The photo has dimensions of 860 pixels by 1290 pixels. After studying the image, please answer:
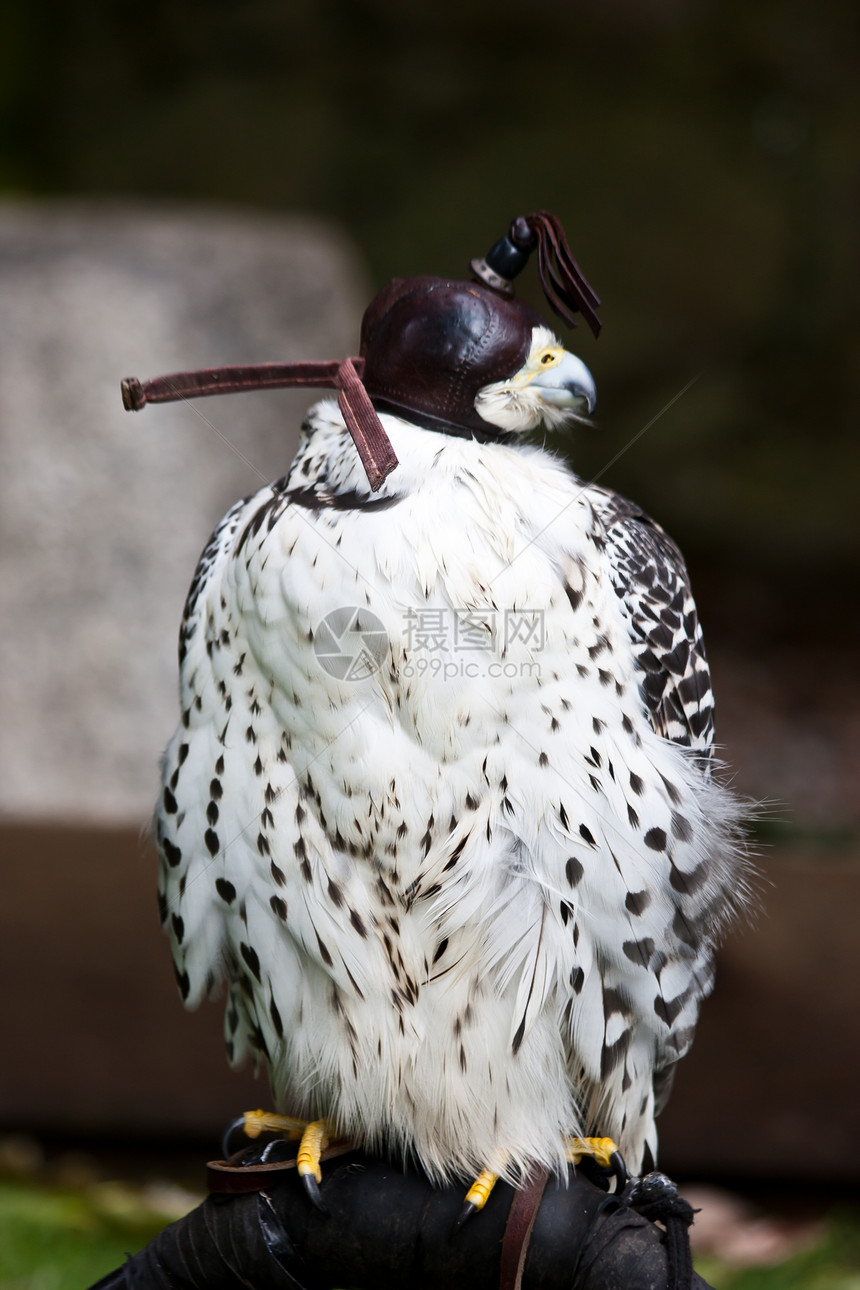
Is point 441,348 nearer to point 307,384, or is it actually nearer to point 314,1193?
point 307,384

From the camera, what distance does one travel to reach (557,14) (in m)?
5.70

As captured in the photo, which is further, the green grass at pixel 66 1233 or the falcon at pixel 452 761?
the green grass at pixel 66 1233

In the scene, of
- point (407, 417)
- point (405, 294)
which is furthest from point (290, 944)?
point (405, 294)

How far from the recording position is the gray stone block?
12.0ft

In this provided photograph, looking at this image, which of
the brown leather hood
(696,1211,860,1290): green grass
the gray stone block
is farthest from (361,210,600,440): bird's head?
the gray stone block

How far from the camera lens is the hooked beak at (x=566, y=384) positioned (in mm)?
1327

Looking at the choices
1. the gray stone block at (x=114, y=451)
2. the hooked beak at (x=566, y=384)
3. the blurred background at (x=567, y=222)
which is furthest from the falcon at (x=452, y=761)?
the blurred background at (x=567, y=222)

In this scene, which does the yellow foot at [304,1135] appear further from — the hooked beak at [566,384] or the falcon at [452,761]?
the hooked beak at [566,384]

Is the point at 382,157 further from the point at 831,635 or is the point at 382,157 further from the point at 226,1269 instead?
the point at 226,1269

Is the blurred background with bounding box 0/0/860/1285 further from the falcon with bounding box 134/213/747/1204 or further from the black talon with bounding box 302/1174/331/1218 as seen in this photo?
the black talon with bounding box 302/1174/331/1218

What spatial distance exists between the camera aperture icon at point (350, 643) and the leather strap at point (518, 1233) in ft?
2.06

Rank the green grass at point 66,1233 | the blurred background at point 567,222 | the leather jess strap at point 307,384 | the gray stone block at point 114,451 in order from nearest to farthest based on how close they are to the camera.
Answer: the leather jess strap at point 307,384 → the green grass at point 66,1233 → the gray stone block at point 114,451 → the blurred background at point 567,222

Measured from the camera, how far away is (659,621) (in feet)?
4.74

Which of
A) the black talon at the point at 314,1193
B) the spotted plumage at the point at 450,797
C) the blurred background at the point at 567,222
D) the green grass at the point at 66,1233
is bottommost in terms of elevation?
the green grass at the point at 66,1233
